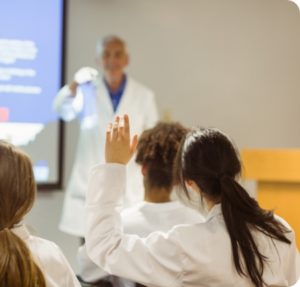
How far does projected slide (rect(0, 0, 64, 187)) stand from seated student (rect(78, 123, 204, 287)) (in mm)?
1420

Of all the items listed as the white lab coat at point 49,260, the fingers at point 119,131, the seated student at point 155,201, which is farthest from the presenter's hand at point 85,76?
the white lab coat at point 49,260

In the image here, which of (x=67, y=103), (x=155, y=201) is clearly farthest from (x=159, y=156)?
(x=67, y=103)

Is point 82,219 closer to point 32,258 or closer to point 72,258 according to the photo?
point 72,258

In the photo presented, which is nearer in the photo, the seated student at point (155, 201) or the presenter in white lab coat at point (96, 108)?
the seated student at point (155, 201)

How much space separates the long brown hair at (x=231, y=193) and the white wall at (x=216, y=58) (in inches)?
76.1

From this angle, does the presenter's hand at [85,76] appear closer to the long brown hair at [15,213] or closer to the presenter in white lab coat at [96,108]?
the presenter in white lab coat at [96,108]

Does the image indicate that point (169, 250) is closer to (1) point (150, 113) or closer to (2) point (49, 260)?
(2) point (49, 260)

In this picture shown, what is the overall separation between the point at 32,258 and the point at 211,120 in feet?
8.04

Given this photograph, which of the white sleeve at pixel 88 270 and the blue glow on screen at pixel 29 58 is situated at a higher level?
the blue glow on screen at pixel 29 58

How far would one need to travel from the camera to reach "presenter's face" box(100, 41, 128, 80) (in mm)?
2826

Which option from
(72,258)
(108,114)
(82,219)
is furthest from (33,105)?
(72,258)

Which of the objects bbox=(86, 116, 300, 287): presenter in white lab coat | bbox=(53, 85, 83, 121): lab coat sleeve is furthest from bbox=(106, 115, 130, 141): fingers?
bbox=(53, 85, 83, 121): lab coat sleeve

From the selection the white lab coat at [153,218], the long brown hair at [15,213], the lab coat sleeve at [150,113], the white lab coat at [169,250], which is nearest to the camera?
the long brown hair at [15,213]

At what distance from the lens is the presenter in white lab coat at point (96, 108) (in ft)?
A: 9.26
